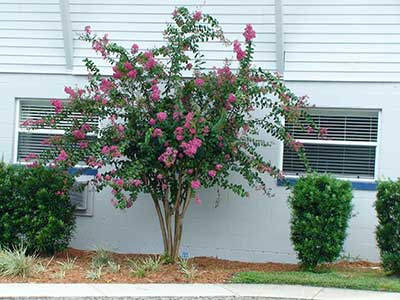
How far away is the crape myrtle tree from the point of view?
418 inches

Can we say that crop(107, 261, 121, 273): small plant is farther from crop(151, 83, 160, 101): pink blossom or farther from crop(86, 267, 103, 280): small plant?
crop(151, 83, 160, 101): pink blossom

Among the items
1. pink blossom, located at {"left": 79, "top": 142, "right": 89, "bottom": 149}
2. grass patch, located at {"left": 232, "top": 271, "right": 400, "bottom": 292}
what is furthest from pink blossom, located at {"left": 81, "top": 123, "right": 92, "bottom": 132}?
grass patch, located at {"left": 232, "top": 271, "right": 400, "bottom": 292}

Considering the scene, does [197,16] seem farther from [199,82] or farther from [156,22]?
[156,22]

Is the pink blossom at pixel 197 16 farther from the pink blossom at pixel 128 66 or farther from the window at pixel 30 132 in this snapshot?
the window at pixel 30 132

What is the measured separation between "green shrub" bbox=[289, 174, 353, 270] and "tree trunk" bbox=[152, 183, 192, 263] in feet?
5.99

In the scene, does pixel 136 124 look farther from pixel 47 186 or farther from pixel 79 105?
pixel 47 186

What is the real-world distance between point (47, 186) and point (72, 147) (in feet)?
2.88

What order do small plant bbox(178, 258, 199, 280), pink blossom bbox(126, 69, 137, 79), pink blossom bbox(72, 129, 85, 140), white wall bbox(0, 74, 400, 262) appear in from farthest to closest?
white wall bbox(0, 74, 400, 262) < pink blossom bbox(72, 129, 85, 140) < pink blossom bbox(126, 69, 137, 79) < small plant bbox(178, 258, 199, 280)

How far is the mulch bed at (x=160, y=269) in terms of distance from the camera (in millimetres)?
9898

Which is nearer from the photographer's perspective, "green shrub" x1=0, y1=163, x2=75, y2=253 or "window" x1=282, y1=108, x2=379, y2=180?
"green shrub" x1=0, y1=163, x2=75, y2=253

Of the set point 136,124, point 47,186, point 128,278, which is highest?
point 136,124

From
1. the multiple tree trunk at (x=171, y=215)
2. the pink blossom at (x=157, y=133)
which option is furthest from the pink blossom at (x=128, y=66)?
the multiple tree trunk at (x=171, y=215)

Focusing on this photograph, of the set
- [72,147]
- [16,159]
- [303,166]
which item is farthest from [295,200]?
[16,159]

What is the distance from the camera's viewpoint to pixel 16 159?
43.1 ft
